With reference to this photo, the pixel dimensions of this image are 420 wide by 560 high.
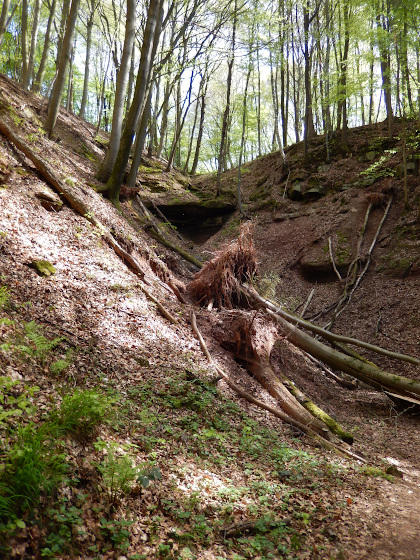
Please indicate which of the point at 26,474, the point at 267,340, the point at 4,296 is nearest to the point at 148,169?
the point at 267,340

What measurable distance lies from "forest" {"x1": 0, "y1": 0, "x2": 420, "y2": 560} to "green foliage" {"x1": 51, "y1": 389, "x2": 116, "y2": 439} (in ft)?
0.06

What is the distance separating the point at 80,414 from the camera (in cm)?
325

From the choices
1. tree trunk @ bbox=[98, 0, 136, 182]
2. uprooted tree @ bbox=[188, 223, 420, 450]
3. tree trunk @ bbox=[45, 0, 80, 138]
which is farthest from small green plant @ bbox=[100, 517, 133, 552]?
tree trunk @ bbox=[45, 0, 80, 138]

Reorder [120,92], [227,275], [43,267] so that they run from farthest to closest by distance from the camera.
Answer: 1. [120,92]
2. [227,275]
3. [43,267]

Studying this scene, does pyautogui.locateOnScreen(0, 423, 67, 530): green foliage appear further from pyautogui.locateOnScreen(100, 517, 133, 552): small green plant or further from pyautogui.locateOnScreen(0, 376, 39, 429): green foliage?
pyautogui.locateOnScreen(100, 517, 133, 552): small green plant

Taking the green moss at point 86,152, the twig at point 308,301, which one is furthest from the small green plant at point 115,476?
the green moss at point 86,152

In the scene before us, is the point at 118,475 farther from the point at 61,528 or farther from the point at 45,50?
the point at 45,50

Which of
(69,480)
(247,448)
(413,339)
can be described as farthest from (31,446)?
(413,339)

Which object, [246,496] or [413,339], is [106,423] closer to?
[246,496]

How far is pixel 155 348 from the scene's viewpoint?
Result: 6113 mm

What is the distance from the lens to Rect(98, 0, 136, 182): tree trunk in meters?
11.0

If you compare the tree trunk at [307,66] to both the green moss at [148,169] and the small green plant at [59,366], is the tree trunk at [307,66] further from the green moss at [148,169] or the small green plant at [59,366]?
the small green plant at [59,366]

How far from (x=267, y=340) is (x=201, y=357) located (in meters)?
1.69

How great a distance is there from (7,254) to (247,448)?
4.79 m
